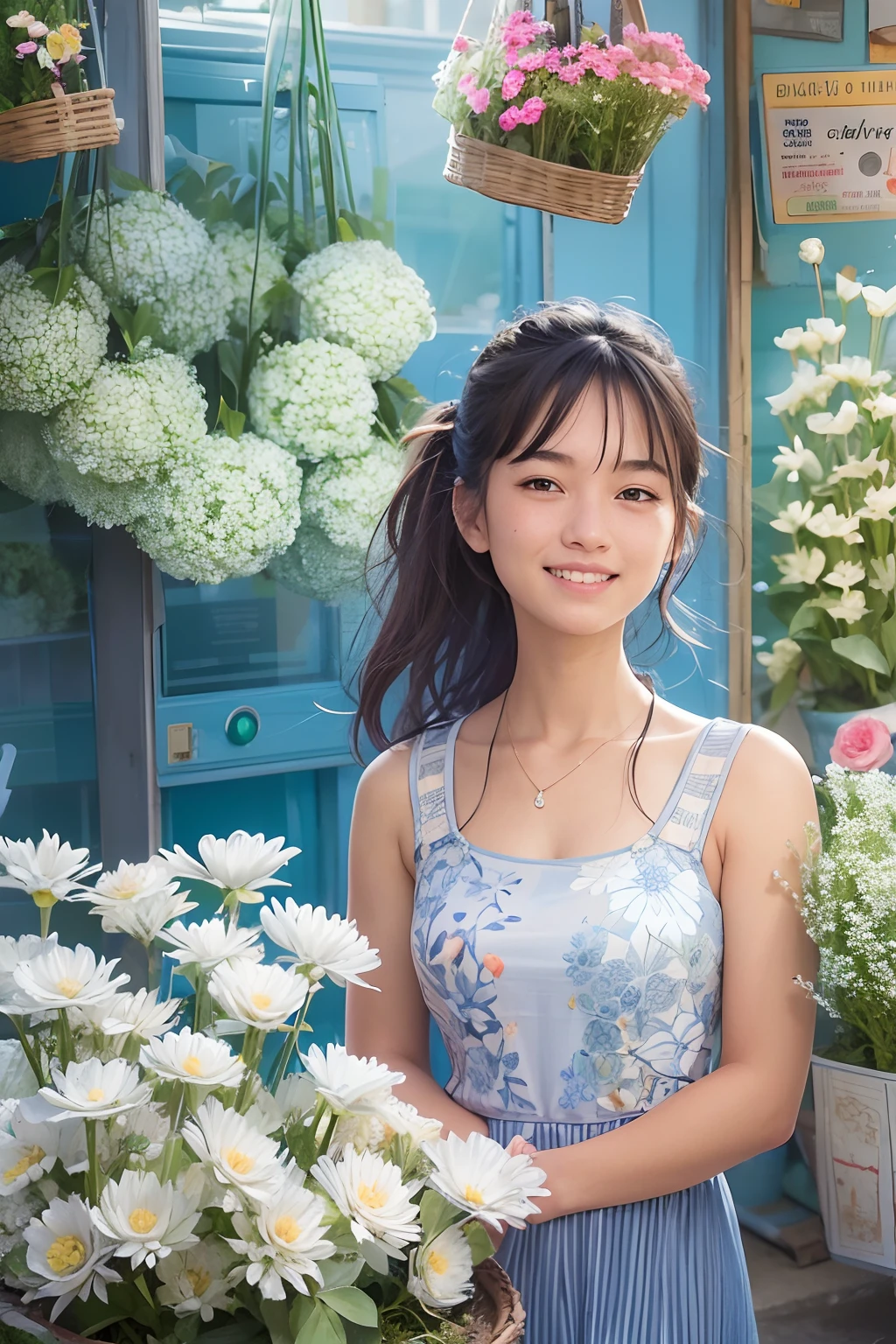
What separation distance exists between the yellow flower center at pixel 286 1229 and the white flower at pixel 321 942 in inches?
5.6

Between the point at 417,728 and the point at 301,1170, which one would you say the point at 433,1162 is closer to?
the point at 301,1170

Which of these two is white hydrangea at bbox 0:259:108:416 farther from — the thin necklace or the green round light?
the thin necklace

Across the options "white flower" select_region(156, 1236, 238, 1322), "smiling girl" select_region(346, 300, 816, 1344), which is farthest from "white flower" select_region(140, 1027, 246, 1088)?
"smiling girl" select_region(346, 300, 816, 1344)

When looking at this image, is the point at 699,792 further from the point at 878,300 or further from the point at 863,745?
the point at 878,300

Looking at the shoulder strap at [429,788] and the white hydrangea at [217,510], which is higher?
the white hydrangea at [217,510]

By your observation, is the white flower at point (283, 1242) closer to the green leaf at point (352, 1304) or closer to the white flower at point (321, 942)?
the green leaf at point (352, 1304)

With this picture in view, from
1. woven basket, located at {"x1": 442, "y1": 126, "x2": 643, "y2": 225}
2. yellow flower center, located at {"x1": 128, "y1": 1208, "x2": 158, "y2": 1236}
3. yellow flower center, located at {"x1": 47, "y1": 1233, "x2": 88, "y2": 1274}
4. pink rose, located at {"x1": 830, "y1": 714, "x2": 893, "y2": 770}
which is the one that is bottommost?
pink rose, located at {"x1": 830, "y1": 714, "x2": 893, "y2": 770}

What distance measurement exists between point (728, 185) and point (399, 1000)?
176cm

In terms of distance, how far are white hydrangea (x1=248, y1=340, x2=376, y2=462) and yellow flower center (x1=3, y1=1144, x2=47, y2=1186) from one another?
130 centimetres

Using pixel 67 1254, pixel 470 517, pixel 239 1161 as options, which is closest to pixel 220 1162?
pixel 239 1161

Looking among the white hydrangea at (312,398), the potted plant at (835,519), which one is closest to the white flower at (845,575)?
the potted plant at (835,519)

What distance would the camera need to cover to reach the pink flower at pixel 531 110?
181 cm

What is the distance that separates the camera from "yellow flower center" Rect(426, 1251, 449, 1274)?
0.81 m

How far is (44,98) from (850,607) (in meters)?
1.63
